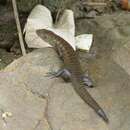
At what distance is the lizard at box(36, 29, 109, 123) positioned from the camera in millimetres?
3859

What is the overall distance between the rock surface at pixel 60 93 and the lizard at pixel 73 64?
52 millimetres

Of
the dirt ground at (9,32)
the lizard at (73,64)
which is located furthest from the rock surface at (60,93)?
the dirt ground at (9,32)

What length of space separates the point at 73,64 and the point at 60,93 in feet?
1.39

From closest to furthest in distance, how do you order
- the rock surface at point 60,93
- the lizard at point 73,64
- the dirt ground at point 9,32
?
the rock surface at point 60,93 → the lizard at point 73,64 → the dirt ground at point 9,32

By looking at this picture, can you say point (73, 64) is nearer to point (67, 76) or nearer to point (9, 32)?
point (67, 76)

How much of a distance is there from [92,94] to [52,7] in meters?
1.66

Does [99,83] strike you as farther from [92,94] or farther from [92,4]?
[92,4]

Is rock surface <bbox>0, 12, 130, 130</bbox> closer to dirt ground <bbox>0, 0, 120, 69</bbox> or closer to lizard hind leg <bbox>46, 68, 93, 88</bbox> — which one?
lizard hind leg <bbox>46, 68, 93, 88</bbox>

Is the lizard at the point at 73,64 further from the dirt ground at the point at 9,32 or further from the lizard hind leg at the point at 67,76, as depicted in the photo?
the dirt ground at the point at 9,32

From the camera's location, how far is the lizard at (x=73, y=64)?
3.86 m

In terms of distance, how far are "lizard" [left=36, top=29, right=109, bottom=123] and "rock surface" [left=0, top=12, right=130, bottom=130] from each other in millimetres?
52

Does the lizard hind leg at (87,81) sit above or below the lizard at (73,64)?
below

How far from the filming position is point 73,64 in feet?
14.3

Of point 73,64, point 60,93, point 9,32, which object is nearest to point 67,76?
point 73,64
